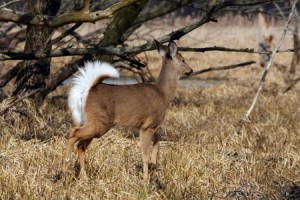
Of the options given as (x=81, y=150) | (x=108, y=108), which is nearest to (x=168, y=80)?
(x=108, y=108)

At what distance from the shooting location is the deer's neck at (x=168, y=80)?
22.3 ft

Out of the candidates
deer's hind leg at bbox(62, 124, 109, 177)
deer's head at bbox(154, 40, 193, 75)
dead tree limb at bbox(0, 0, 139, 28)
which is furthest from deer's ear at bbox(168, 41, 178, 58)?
dead tree limb at bbox(0, 0, 139, 28)

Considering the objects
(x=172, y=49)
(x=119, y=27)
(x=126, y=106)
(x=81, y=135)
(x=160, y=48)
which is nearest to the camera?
(x=81, y=135)

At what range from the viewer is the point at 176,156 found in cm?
623

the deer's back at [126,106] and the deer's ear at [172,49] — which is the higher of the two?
the deer's ear at [172,49]

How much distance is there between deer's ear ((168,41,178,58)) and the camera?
6.73 metres

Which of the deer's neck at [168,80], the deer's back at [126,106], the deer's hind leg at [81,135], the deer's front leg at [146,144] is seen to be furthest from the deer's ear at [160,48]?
the deer's hind leg at [81,135]

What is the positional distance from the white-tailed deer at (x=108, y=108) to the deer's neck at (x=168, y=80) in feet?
0.43

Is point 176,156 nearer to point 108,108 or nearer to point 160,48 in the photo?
point 108,108

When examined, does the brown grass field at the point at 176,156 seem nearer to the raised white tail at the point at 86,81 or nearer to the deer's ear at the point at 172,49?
the raised white tail at the point at 86,81

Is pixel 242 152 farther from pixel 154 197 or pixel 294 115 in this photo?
pixel 294 115

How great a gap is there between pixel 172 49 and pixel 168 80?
0.30m

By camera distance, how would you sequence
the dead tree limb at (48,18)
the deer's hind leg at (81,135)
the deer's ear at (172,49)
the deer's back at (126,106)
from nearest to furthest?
the dead tree limb at (48,18) → the deer's hind leg at (81,135) → the deer's back at (126,106) → the deer's ear at (172,49)

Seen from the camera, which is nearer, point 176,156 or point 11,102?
point 176,156
